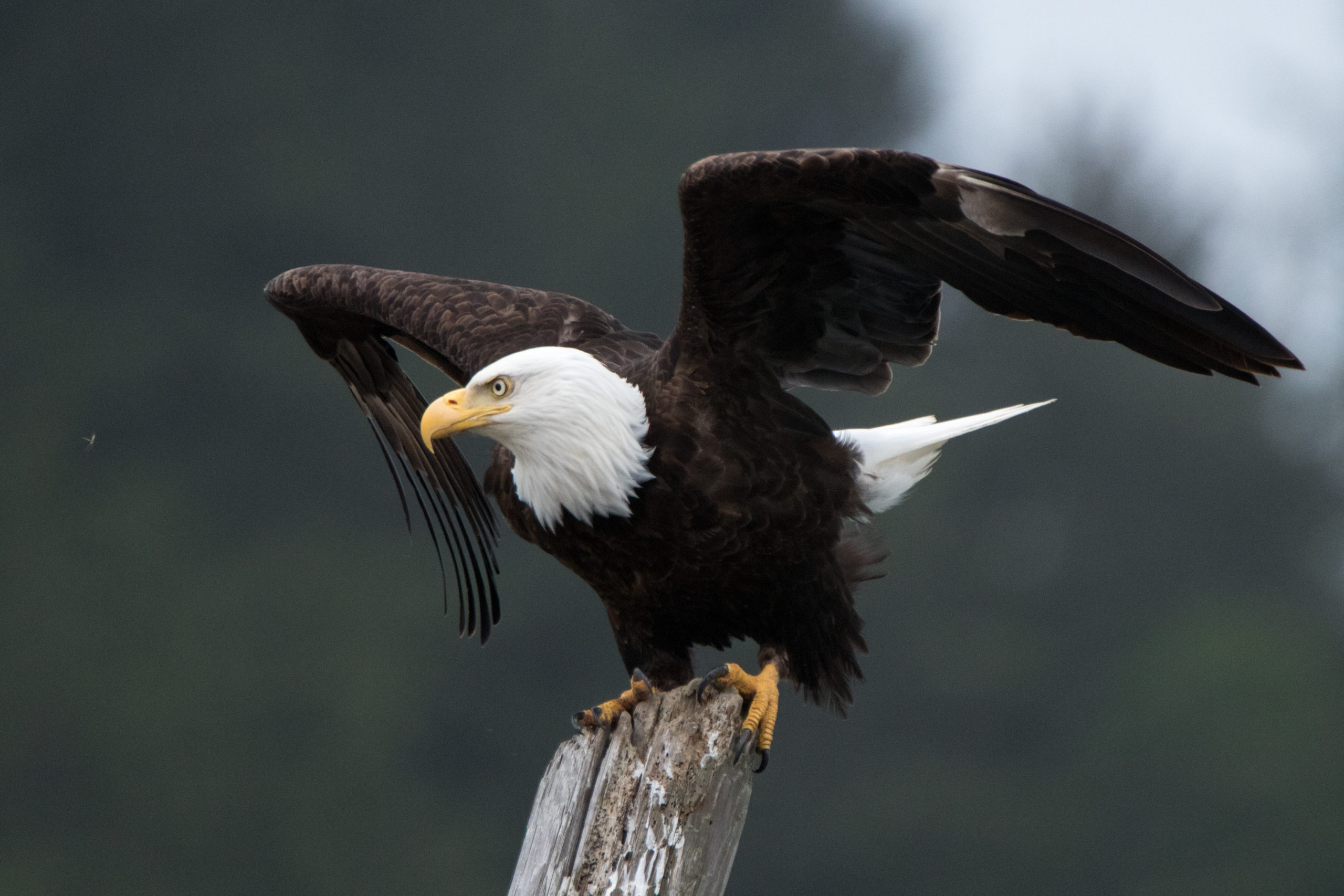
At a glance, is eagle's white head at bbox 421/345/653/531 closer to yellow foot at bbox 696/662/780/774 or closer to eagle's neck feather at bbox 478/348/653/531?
eagle's neck feather at bbox 478/348/653/531

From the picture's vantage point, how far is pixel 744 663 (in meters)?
8.59

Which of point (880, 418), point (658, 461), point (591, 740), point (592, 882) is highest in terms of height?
point (880, 418)

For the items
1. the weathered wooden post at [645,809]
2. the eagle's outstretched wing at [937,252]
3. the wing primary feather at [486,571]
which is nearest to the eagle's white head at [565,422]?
the eagle's outstretched wing at [937,252]

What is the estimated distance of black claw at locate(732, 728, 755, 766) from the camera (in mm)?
2143

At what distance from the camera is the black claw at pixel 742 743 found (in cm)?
214

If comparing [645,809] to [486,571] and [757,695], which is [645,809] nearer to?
[757,695]

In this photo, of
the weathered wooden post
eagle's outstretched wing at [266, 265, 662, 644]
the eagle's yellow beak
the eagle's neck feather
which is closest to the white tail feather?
eagle's outstretched wing at [266, 265, 662, 644]

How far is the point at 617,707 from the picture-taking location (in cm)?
249

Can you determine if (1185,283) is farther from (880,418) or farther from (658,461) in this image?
(880,418)

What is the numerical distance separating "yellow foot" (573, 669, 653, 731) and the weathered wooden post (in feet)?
0.70

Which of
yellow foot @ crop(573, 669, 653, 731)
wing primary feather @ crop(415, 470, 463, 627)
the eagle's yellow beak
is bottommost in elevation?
yellow foot @ crop(573, 669, 653, 731)

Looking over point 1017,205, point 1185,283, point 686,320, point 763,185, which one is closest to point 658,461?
point 686,320

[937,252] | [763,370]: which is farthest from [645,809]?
[937,252]

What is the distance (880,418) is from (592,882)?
8.72 meters
